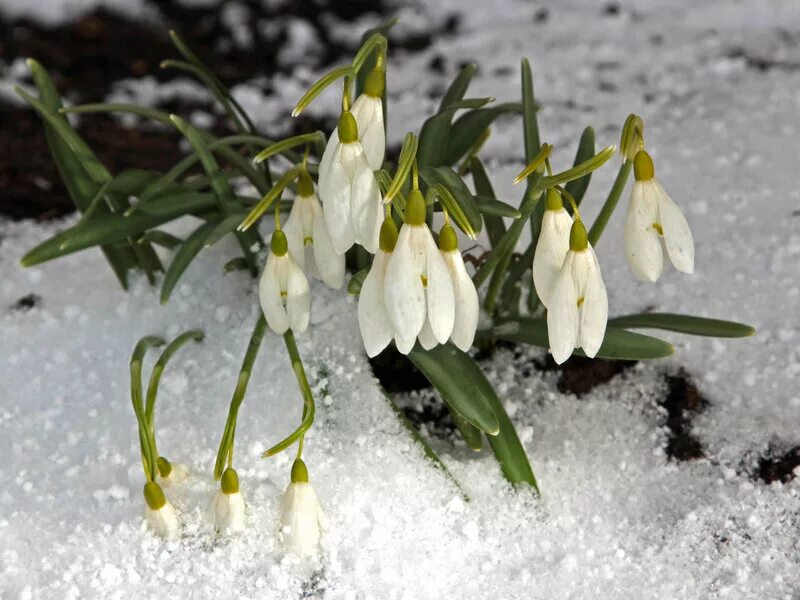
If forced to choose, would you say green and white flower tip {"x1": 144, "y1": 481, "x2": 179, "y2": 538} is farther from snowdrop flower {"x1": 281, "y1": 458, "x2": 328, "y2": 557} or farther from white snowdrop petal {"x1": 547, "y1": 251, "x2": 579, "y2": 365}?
white snowdrop petal {"x1": 547, "y1": 251, "x2": 579, "y2": 365}

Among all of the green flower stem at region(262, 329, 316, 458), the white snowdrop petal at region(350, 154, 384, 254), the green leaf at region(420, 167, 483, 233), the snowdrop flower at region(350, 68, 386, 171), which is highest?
the snowdrop flower at region(350, 68, 386, 171)

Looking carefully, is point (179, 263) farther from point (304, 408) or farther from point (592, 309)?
point (592, 309)

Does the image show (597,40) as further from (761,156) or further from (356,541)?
(356,541)

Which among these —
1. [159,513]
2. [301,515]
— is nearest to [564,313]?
[301,515]

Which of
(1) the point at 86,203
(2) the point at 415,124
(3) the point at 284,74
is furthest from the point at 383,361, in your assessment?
(3) the point at 284,74

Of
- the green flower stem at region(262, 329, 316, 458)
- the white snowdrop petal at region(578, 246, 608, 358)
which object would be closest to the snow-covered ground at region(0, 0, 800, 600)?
the green flower stem at region(262, 329, 316, 458)

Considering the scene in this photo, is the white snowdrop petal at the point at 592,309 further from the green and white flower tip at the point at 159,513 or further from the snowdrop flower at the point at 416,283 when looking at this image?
the green and white flower tip at the point at 159,513
